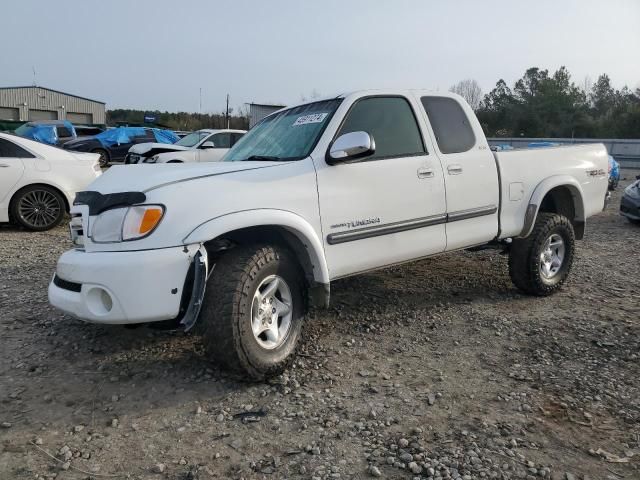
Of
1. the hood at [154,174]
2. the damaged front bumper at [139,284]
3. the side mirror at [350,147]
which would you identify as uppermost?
the side mirror at [350,147]

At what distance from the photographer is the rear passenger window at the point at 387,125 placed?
3822 millimetres

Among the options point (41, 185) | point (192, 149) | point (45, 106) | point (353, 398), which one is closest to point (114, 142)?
point (192, 149)

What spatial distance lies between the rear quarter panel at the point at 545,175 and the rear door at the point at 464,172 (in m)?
0.15

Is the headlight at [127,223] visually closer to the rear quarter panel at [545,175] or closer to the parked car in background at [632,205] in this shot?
the rear quarter panel at [545,175]

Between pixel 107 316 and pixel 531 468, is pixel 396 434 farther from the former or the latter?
pixel 107 316

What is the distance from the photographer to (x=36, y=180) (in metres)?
7.80

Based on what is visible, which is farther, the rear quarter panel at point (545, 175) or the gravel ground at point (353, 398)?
the rear quarter panel at point (545, 175)

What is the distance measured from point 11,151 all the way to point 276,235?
639 cm

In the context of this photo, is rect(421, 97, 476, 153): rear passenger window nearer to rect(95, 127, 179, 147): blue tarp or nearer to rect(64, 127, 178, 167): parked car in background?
rect(64, 127, 178, 167): parked car in background

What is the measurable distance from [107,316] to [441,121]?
3.02 m

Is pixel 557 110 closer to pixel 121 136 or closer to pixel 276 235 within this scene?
pixel 121 136

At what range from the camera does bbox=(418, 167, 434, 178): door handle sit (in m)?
3.98

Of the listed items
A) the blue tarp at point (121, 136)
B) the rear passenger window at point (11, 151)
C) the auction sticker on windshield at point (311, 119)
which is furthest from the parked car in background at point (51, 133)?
the auction sticker on windshield at point (311, 119)

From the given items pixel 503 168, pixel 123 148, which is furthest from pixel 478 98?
pixel 503 168
